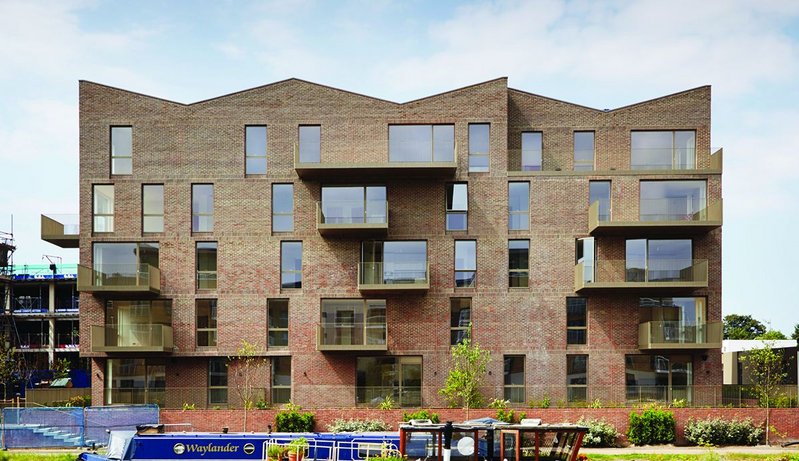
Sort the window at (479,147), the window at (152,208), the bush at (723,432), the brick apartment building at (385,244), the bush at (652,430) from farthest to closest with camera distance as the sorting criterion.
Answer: the window at (152,208) → the window at (479,147) → the brick apartment building at (385,244) → the bush at (652,430) → the bush at (723,432)

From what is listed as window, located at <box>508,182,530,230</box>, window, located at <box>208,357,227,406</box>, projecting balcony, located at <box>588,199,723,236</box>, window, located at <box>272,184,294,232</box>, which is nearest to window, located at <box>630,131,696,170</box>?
projecting balcony, located at <box>588,199,723,236</box>

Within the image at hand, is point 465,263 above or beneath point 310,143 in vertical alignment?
beneath

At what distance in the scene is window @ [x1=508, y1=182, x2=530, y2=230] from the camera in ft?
122

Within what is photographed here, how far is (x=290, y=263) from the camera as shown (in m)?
37.4

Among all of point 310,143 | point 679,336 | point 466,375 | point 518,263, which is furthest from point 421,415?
point 310,143

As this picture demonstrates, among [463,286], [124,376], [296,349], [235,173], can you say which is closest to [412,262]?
[463,286]

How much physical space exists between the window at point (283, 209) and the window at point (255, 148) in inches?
47.0

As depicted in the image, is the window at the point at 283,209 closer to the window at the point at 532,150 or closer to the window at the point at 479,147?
the window at the point at 479,147

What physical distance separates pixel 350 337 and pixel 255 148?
9.81 m

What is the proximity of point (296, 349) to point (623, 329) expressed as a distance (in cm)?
1474

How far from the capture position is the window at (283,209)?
123 feet

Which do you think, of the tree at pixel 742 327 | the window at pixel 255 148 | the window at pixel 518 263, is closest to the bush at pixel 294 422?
the window at pixel 518 263

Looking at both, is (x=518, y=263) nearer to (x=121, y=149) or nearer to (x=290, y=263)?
(x=290, y=263)

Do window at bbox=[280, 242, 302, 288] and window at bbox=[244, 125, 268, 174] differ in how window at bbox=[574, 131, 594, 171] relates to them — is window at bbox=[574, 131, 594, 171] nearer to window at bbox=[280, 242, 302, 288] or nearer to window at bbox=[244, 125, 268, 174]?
window at bbox=[280, 242, 302, 288]
